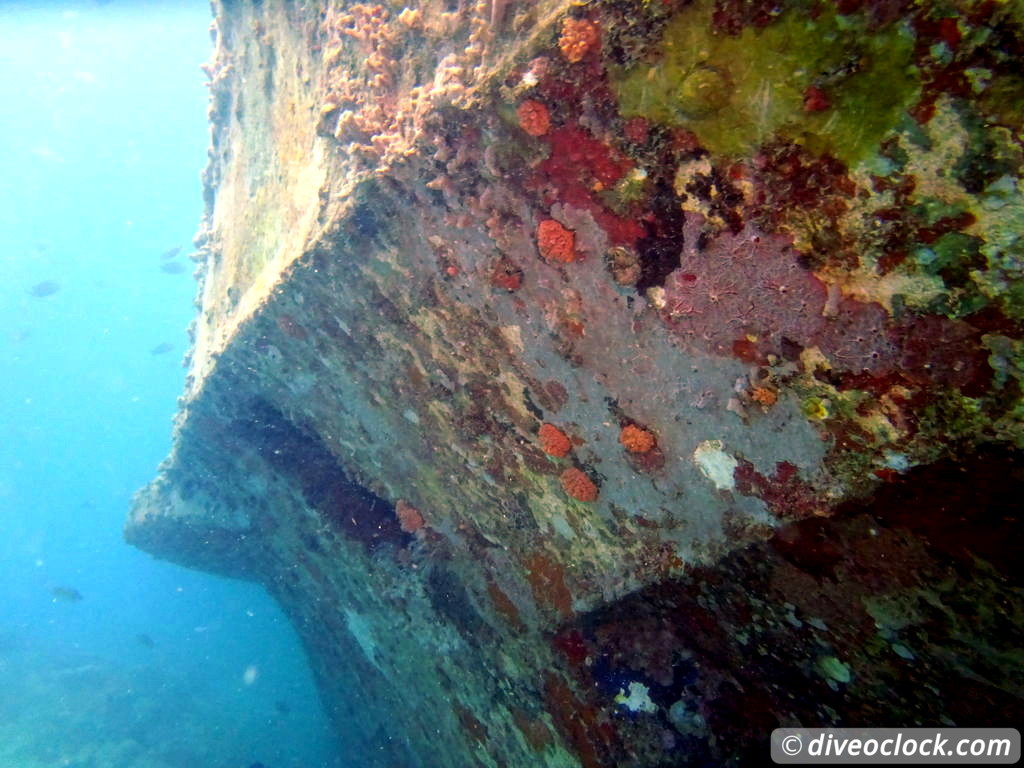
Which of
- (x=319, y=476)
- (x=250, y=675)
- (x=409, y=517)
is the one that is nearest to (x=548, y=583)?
(x=409, y=517)

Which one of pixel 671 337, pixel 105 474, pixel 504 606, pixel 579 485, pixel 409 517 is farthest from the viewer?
pixel 105 474

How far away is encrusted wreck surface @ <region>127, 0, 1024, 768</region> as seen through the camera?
1979mm

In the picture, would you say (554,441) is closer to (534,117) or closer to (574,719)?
(534,117)

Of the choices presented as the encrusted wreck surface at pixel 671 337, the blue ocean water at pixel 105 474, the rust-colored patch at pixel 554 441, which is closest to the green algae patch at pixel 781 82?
the encrusted wreck surface at pixel 671 337

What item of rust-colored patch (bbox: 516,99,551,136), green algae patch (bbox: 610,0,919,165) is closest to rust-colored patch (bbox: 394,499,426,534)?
rust-colored patch (bbox: 516,99,551,136)

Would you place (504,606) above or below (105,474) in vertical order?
above

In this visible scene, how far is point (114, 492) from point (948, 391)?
49944 mm

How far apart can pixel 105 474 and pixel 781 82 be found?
50.9 meters

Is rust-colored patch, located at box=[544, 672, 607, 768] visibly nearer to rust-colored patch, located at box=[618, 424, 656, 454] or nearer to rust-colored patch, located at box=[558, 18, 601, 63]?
rust-colored patch, located at box=[618, 424, 656, 454]

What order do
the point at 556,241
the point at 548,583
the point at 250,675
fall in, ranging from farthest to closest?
the point at 250,675, the point at 548,583, the point at 556,241

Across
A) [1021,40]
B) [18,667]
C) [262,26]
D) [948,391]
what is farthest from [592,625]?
[18,667]

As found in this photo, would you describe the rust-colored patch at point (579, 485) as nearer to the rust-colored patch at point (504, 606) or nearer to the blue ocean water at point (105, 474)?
the rust-colored patch at point (504, 606)

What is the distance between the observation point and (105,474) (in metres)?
41.1

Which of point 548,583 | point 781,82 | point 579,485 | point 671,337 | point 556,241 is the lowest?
point 548,583
